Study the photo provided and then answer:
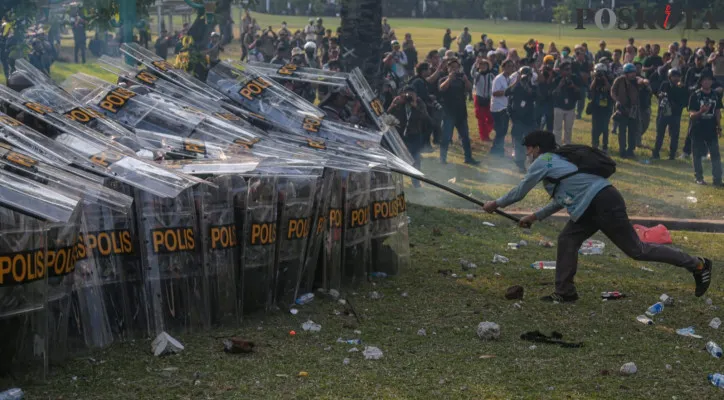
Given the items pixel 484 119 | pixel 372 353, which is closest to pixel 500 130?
pixel 484 119

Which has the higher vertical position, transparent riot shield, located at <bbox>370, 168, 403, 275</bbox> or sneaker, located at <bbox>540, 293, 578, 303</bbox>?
transparent riot shield, located at <bbox>370, 168, 403, 275</bbox>

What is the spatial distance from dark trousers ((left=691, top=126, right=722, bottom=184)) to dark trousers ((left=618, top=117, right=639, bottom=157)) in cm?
244

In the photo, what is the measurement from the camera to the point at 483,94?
1945 centimetres

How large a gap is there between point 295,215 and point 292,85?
4.24m

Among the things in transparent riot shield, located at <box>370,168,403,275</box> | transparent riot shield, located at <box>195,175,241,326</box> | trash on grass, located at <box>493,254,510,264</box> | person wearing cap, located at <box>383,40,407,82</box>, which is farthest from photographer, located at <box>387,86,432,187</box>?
transparent riot shield, located at <box>195,175,241,326</box>

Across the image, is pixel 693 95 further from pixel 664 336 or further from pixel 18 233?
pixel 18 233

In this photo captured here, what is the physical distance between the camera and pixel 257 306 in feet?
24.0

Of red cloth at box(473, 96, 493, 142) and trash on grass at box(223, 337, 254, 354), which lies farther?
red cloth at box(473, 96, 493, 142)

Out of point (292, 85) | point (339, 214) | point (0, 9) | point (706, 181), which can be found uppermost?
point (0, 9)

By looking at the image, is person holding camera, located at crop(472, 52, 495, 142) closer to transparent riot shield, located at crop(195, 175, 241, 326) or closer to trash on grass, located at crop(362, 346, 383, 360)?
transparent riot shield, located at crop(195, 175, 241, 326)

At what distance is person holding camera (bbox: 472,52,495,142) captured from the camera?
63.2 feet

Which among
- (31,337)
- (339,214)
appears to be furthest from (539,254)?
(31,337)

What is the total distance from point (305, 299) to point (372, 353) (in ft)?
4.39

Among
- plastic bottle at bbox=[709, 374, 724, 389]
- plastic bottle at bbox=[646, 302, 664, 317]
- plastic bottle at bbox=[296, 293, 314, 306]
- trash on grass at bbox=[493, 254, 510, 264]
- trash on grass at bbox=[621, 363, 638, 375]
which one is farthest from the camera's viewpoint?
trash on grass at bbox=[493, 254, 510, 264]
